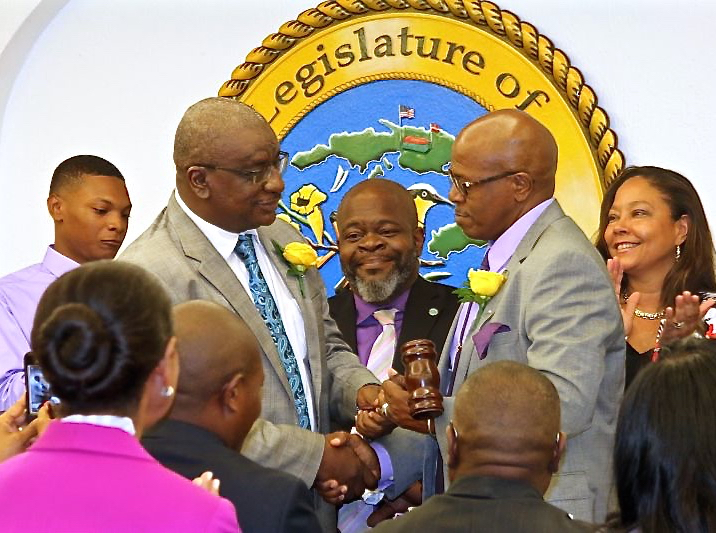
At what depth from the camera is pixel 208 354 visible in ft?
10.6

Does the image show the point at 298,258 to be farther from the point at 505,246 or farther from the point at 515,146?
the point at 515,146

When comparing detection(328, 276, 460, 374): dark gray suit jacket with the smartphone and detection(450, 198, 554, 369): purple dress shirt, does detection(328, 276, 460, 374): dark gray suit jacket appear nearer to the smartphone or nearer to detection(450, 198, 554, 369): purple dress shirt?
detection(450, 198, 554, 369): purple dress shirt

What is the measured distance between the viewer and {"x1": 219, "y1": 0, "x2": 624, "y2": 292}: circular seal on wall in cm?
616

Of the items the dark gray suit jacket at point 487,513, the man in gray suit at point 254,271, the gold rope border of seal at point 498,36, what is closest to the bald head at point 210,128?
the man in gray suit at point 254,271

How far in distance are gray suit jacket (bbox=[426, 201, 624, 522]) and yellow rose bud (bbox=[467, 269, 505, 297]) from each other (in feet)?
0.08

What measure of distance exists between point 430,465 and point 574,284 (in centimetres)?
80

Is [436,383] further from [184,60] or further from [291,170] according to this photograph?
[184,60]

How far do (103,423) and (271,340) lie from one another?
1911 mm

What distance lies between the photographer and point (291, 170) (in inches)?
266

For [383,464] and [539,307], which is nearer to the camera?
[539,307]

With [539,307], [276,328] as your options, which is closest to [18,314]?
[276,328]

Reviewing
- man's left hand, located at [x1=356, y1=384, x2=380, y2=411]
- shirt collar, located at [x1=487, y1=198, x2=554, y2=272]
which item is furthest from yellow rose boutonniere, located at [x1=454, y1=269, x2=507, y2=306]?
man's left hand, located at [x1=356, y1=384, x2=380, y2=411]

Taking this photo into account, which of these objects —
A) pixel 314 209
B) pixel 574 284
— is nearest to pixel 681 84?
pixel 314 209

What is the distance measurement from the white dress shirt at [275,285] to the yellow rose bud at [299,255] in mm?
71
